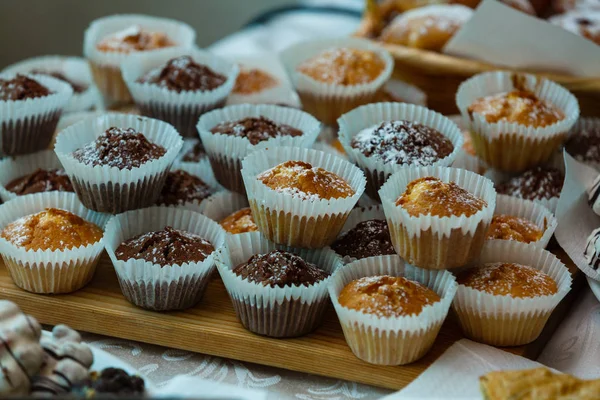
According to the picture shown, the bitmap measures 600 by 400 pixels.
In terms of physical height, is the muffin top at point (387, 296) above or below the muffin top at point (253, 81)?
above

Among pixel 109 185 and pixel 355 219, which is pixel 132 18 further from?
pixel 355 219

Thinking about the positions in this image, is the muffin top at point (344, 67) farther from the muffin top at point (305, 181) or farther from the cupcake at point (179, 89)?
the muffin top at point (305, 181)

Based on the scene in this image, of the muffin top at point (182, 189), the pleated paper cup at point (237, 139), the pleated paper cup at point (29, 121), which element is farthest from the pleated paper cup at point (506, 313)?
the pleated paper cup at point (29, 121)

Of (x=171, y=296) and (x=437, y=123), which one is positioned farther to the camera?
(x=437, y=123)

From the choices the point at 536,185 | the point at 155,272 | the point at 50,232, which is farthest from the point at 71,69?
the point at 536,185

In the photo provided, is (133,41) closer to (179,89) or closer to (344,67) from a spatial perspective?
(179,89)

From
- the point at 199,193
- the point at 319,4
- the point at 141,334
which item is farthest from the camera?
the point at 319,4

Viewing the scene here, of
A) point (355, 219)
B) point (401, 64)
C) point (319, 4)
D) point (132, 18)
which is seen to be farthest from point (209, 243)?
point (319, 4)
